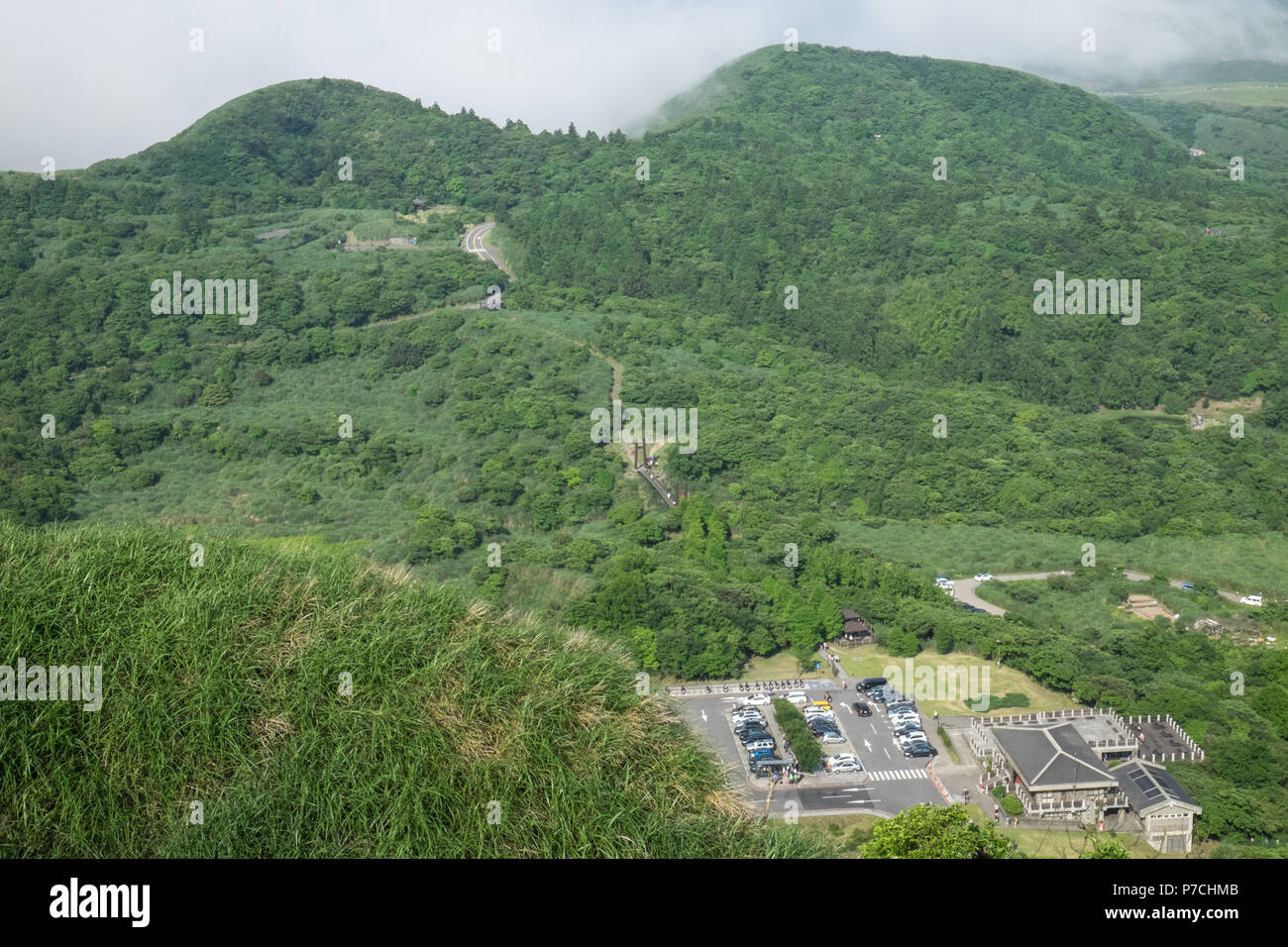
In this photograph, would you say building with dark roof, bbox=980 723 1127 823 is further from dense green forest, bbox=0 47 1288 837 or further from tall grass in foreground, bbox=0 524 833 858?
tall grass in foreground, bbox=0 524 833 858

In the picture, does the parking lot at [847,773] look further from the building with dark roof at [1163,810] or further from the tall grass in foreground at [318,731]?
the tall grass in foreground at [318,731]

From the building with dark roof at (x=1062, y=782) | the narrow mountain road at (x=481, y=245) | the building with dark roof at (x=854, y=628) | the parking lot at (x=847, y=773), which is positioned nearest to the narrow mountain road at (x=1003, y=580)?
the building with dark roof at (x=854, y=628)

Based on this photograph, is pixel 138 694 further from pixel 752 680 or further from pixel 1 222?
pixel 1 222

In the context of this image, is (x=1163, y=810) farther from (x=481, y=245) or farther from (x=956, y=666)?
(x=481, y=245)

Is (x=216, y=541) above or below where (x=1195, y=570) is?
above

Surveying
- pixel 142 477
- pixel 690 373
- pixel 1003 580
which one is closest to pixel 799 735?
pixel 1003 580

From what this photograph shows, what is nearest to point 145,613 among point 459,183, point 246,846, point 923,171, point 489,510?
point 246,846
